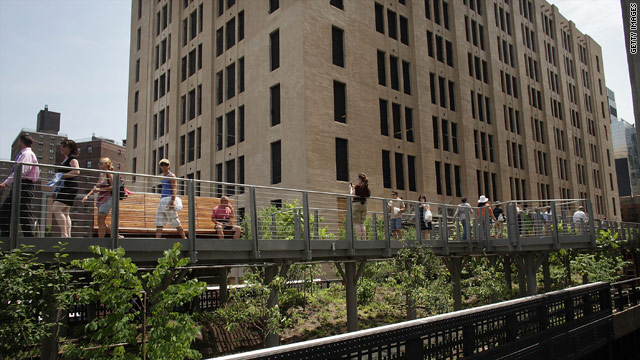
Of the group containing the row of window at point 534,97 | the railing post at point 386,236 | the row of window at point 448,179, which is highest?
the row of window at point 534,97

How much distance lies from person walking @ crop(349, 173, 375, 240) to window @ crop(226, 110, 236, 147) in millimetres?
19289

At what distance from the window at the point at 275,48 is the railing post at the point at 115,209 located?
67.9ft

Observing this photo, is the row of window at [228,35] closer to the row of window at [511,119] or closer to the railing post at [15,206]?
the row of window at [511,119]

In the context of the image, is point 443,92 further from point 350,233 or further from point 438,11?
point 350,233

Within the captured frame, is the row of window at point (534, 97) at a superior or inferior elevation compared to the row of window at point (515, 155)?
superior

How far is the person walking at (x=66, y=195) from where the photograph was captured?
8523mm

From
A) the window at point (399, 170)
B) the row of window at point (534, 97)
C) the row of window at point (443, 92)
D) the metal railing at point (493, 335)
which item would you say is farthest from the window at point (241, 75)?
the row of window at point (534, 97)

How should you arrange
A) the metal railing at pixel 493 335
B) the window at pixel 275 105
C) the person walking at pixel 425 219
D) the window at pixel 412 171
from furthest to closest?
the window at pixel 412 171, the window at pixel 275 105, the person walking at pixel 425 219, the metal railing at pixel 493 335

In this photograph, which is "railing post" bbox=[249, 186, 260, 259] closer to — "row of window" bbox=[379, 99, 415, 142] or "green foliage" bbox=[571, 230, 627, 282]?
"green foliage" bbox=[571, 230, 627, 282]

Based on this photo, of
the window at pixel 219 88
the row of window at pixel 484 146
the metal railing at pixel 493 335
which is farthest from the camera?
the row of window at pixel 484 146

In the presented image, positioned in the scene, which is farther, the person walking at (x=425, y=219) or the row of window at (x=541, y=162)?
the row of window at (x=541, y=162)

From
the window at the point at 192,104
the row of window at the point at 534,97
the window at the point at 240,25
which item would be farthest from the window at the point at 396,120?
the row of window at the point at 534,97

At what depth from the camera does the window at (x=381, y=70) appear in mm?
31484

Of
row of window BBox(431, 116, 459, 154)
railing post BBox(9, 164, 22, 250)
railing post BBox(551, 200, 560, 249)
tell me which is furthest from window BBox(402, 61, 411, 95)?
railing post BBox(9, 164, 22, 250)
